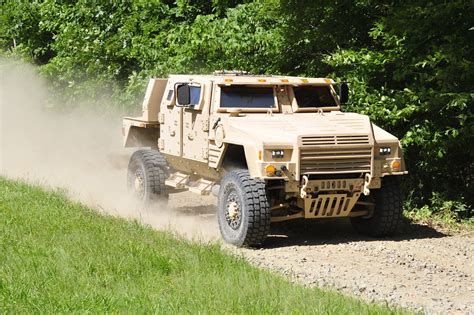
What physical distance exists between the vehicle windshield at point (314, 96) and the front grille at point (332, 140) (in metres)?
1.46

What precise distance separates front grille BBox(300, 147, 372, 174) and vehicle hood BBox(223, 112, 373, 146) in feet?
0.61

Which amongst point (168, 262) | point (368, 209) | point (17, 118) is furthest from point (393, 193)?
point (17, 118)

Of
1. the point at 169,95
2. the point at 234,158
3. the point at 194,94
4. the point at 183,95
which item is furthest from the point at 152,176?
the point at 234,158

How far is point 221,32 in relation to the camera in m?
16.7

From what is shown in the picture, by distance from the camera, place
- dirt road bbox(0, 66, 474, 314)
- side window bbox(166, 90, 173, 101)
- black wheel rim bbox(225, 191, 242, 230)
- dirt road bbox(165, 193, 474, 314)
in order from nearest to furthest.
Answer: dirt road bbox(165, 193, 474, 314) → dirt road bbox(0, 66, 474, 314) → black wheel rim bbox(225, 191, 242, 230) → side window bbox(166, 90, 173, 101)

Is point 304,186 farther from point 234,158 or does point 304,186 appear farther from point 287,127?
point 234,158

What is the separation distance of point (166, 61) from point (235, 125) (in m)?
6.67

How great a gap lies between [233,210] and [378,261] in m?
1.83

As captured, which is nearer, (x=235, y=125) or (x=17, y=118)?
(x=235, y=125)

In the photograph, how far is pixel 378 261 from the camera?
33.4 feet

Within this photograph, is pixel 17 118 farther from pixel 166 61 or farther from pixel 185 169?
pixel 185 169

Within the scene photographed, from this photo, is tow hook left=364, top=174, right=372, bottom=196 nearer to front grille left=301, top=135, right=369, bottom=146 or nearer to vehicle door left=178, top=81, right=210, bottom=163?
front grille left=301, top=135, right=369, bottom=146

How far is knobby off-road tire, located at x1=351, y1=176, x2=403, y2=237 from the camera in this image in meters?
11.5

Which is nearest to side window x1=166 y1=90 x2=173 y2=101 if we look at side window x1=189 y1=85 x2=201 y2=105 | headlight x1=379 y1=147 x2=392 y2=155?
side window x1=189 y1=85 x2=201 y2=105
